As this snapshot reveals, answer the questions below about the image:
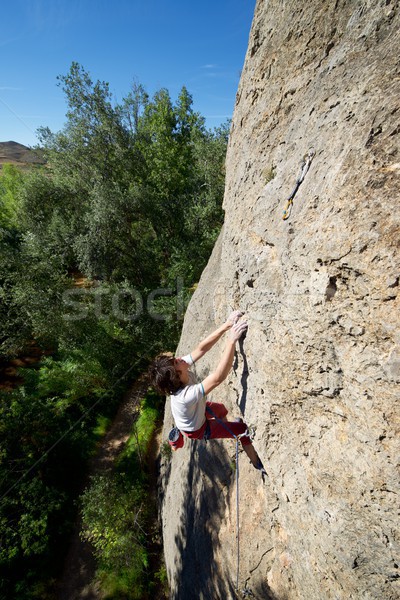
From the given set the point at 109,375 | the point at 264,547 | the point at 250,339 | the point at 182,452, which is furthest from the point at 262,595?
the point at 109,375

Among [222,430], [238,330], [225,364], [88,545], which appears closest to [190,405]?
[225,364]

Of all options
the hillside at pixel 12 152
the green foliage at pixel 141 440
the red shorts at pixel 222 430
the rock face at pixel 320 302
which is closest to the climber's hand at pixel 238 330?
the rock face at pixel 320 302

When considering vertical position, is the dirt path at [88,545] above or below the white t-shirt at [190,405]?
below

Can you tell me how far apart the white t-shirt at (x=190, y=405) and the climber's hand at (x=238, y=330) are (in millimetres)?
809

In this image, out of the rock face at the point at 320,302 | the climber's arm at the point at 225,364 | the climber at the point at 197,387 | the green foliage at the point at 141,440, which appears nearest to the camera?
the rock face at the point at 320,302

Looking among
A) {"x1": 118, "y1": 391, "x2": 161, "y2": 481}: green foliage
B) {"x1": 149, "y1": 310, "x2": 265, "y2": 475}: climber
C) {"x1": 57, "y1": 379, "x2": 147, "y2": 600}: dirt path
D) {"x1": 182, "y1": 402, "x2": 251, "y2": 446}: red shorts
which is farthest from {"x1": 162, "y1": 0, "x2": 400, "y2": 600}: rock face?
{"x1": 118, "y1": 391, "x2": 161, "y2": 481}: green foliage

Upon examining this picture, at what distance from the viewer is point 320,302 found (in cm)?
265

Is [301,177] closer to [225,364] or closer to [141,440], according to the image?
[225,364]

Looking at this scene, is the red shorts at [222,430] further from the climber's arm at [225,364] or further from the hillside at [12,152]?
the hillside at [12,152]

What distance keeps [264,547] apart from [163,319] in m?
10.5

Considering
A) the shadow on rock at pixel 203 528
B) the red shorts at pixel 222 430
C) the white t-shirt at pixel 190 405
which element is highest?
the white t-shirt at pixel 190 405

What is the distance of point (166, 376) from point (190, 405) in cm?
55

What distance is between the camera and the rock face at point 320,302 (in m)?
2.23

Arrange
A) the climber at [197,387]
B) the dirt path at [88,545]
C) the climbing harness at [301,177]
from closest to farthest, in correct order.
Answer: the climbing harness at [301,177], the climber at [197,387], the dirt path at [88,545]
